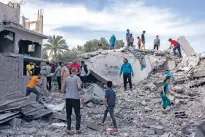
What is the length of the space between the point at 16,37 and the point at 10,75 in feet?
26.2

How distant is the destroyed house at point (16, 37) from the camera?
53.2ft

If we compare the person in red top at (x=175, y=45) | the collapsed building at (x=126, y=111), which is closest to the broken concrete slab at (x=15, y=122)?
the collapsed building at (x=126, y=111)

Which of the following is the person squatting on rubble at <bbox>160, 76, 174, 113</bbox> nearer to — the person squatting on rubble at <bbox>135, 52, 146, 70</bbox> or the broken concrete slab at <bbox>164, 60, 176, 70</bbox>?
the person squatting on rubble at <bbox>135, 52, 146, 70</bbox>

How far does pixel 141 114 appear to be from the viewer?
28.0 ft

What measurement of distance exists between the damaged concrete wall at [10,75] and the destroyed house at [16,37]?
191 inches

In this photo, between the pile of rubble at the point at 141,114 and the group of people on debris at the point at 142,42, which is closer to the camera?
the pile of rubble at the point at 141,114

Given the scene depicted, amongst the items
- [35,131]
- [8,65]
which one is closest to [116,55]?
[8,65]

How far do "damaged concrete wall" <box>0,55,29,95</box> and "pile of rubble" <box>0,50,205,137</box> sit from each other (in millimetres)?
1354

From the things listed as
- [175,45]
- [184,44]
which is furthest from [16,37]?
[184,44]

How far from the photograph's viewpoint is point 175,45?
55.6ft

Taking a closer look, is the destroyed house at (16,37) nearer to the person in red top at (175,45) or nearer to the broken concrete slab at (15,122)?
the broken concrete slab at (15,122)

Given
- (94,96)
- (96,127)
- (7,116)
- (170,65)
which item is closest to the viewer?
(7,116)

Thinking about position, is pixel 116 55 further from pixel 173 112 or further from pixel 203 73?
pixel 173 112

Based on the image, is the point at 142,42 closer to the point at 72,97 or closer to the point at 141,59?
the point at 141,59
